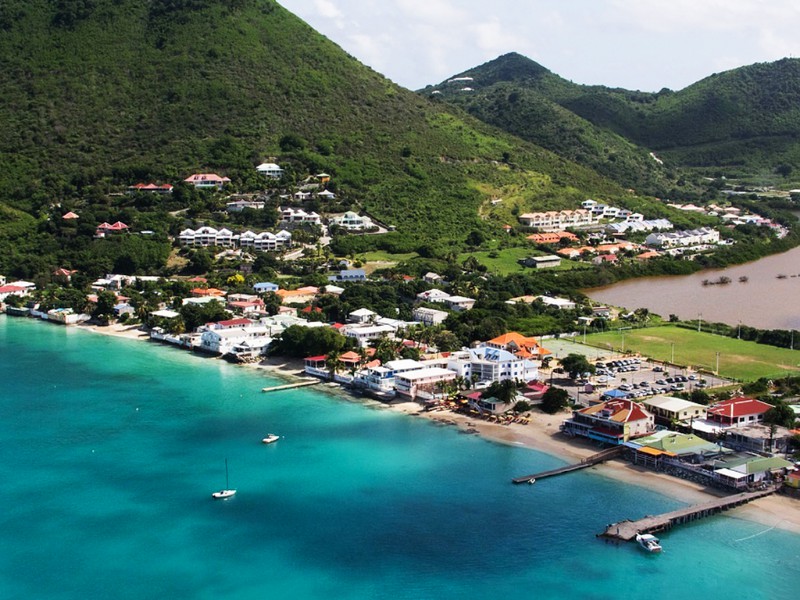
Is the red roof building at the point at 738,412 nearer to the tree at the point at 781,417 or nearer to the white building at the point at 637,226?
the tree at the point at 781,417

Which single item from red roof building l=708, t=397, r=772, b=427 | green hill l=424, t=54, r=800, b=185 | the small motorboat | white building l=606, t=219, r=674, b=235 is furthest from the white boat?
green hill l=424, t=54, r=800, b=185

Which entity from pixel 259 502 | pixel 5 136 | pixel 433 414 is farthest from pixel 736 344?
pixel 5 136

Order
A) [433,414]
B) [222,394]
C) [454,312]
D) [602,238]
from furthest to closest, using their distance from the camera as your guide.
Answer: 1. [602,238]
2. [454,312]
3. [222,394]
4. [433,414]

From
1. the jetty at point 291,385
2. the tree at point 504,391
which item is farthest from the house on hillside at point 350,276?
the tree at point 504,391

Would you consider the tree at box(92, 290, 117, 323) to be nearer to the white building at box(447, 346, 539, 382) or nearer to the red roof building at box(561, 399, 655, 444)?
the white building at box(447, 346, 539, 382)

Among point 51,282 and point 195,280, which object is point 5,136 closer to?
point 51,282

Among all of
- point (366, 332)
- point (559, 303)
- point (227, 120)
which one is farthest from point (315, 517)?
point (227, 120)
